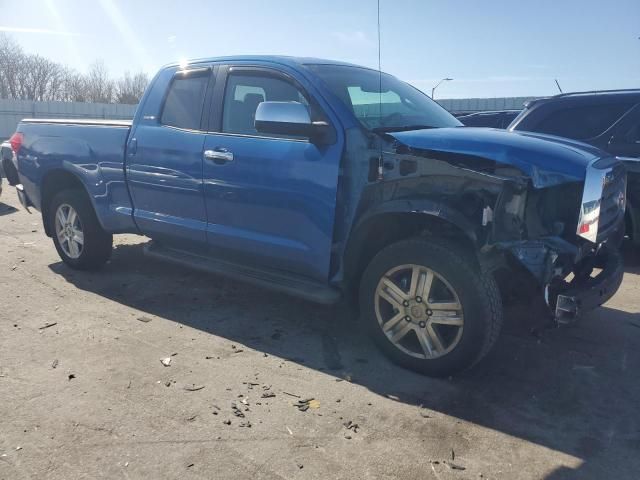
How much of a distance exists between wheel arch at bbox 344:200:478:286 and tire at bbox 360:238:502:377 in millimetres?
128

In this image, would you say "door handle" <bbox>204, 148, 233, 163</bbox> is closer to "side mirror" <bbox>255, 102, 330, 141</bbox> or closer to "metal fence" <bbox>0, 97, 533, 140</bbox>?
"side mirror" <bbox>255, 102, 330, 141</bbox>

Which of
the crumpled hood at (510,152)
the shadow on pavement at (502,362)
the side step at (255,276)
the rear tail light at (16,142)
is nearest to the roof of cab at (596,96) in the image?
the shadow on pavement at (502,362)

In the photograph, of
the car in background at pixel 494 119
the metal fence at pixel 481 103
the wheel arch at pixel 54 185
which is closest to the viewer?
the wheel arch at pixel 54 185

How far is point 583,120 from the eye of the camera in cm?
619

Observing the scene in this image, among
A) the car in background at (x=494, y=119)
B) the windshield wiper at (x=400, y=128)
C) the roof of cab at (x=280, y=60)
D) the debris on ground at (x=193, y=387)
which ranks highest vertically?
the roof of cab at (x=280, y=60)

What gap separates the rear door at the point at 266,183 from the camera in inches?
151

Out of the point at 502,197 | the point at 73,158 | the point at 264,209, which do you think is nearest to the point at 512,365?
the point at 502,197

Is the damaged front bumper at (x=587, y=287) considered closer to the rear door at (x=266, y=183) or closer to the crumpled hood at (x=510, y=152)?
the crumpled hood at (x=510, y=152)

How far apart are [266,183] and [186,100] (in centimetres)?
130

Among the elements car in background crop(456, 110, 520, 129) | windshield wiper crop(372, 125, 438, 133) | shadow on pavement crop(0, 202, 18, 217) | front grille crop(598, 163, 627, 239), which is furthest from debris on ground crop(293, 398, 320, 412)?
shadow on pavement crop(0, 202, 18, 217)

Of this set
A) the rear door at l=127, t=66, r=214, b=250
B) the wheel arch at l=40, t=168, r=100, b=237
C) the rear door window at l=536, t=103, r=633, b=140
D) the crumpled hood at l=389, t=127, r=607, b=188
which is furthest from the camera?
the rear door window at l=536, t=103, r=633, b=140

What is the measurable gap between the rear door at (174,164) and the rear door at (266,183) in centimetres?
15

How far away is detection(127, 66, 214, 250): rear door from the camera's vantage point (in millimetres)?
4543

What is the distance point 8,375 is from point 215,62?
110 inches
